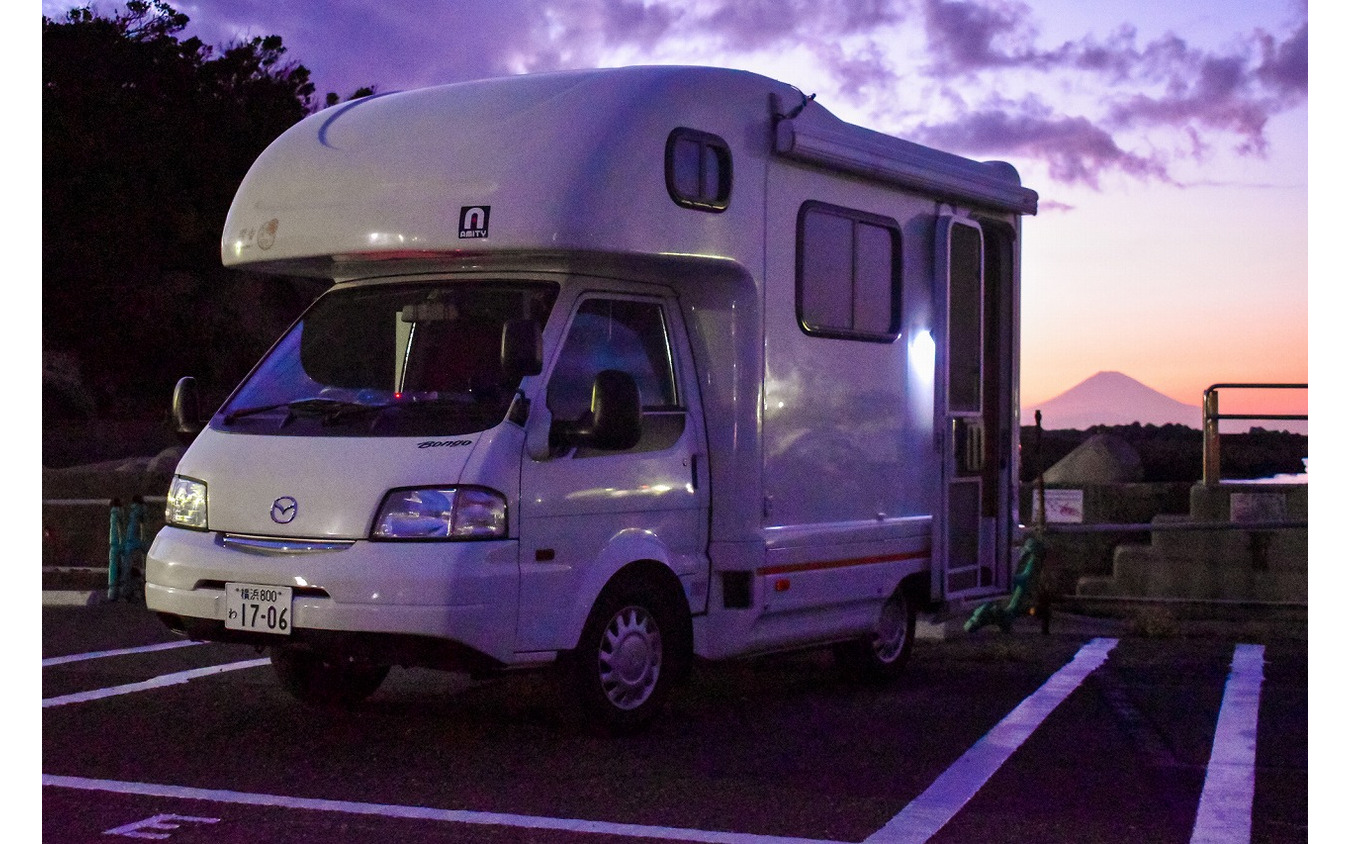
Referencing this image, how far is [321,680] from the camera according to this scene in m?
8.36

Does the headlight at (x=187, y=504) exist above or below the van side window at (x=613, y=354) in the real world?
below

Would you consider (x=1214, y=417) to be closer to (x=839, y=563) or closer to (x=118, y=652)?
(x=839, y=563)

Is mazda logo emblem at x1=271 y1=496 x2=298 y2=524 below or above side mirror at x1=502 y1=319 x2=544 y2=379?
below

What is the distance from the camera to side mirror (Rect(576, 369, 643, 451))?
7.18m

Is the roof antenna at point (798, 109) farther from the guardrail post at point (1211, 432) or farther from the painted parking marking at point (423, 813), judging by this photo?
the guardrail post at point (1211, 432)

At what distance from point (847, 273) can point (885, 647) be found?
2.40m

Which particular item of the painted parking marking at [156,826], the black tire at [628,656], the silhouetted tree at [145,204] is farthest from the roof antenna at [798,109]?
the silhouetted tree at [145,204]

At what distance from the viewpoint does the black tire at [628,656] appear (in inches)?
288

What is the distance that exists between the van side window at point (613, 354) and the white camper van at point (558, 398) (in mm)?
18

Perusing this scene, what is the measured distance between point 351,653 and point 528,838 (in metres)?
1.51

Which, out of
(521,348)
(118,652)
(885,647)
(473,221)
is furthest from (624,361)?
(118,652)

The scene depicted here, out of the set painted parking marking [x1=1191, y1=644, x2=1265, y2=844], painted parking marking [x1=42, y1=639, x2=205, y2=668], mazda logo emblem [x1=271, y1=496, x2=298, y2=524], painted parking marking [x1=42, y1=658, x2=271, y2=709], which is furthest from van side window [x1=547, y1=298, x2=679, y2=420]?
A: painted parking marking [x1=42, y1=639, x2=205, y2=668]

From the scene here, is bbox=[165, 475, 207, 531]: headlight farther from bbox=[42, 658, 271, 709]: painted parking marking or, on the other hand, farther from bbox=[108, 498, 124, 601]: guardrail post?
bbox=[108, 498, 124, 601]: guardrail post

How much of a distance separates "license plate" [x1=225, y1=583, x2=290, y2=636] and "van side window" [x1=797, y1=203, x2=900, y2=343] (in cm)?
322
